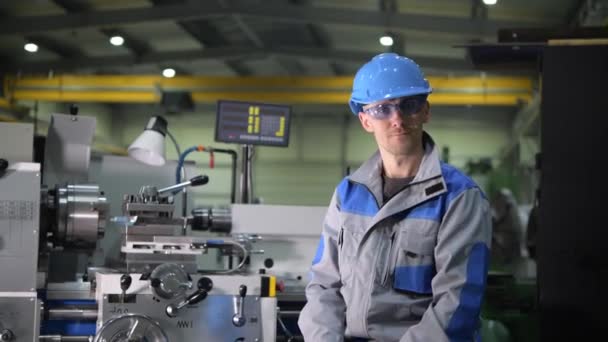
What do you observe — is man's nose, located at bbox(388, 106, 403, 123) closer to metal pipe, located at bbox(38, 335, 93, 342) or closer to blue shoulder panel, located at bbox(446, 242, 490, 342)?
blue shoulder panel, located at bbox(446, 242, 490, 342)

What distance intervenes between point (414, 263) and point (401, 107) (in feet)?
0.92

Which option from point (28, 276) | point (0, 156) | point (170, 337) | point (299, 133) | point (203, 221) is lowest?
point (170, 337)

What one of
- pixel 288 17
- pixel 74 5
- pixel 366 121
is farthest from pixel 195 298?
pixel 74 5

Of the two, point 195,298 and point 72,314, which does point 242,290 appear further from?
point 72,314

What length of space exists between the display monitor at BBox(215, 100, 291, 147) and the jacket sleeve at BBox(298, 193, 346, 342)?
1.47 meters

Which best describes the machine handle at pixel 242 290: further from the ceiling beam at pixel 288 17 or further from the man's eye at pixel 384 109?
the ceiling beam at pixel 288 17

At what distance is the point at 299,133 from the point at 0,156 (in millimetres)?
6922

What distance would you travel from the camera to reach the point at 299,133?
30.1 feet

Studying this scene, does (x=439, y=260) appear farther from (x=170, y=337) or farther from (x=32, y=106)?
(x=32, y=106)

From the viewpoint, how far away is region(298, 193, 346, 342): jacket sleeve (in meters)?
1.48

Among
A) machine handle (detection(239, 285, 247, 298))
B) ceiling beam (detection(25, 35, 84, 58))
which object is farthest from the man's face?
ceiling beam (detection(25, 35, 84, 58))

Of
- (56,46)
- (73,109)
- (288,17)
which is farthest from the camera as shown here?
(56,46)

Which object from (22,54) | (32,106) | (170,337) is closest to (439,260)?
(170,337)

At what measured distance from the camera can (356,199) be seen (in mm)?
1523
